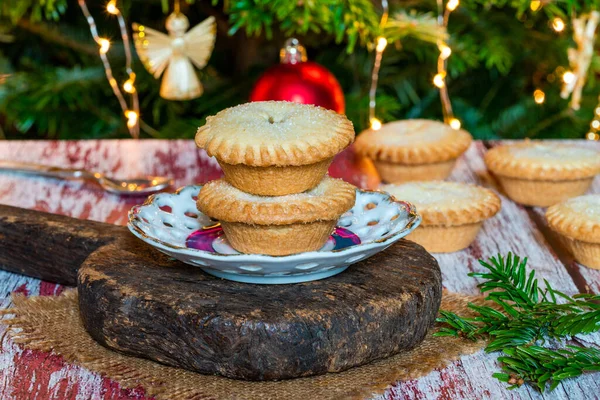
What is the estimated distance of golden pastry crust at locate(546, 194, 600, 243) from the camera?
1134mm

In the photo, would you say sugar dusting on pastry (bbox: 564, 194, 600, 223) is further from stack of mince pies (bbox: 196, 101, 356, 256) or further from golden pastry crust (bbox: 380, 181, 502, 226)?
stack of mince pies (bbox: 196, 101, 356, 256)

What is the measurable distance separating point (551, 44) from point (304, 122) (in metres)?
1.23

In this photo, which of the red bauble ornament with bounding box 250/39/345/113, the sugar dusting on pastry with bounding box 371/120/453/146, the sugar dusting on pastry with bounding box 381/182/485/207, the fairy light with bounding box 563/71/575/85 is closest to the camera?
the sugar dusting on pastry with bounding box 381/182/485/207

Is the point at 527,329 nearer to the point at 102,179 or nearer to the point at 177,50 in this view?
the point at 102,179

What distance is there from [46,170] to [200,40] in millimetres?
402

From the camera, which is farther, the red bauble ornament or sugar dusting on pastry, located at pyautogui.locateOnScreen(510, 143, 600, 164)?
the red bauble ornament

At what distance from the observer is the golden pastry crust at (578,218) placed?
1.13m

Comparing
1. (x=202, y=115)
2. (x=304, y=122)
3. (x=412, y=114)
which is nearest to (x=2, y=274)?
(x=304, y=122)


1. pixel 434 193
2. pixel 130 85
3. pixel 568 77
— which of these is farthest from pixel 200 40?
pixel 568 77

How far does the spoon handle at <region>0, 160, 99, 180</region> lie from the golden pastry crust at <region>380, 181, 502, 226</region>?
1.85 ft

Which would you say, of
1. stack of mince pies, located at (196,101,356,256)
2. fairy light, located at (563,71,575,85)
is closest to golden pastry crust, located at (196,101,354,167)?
stack of mince pies, located at (196,101,356,256)

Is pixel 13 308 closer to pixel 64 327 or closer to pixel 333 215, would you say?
pixel 64 327

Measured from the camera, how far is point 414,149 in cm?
145

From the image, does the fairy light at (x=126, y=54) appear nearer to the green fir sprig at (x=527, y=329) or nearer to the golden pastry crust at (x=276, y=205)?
Answer: the golden pastry crust at (x=276, y=205)
